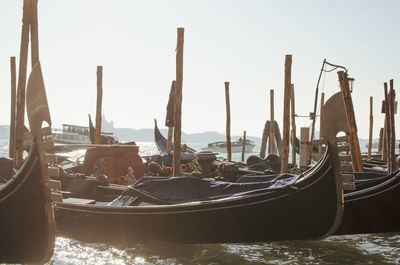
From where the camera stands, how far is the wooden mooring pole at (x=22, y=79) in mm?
7883

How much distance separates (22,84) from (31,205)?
178 inches

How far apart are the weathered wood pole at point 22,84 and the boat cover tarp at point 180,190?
277 cm

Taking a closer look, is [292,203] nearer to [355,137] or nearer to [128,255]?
[128,255]

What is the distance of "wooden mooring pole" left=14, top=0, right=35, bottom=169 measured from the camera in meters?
7.88

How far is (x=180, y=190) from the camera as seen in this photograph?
21.0 ft

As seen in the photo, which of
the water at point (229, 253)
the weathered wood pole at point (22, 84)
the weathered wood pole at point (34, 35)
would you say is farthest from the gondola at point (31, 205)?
the weathered wood pole at point (22, 84)

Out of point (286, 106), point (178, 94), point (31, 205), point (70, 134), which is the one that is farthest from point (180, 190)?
point (70, 134)

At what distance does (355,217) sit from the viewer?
264 inches

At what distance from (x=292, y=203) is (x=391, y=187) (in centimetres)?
200

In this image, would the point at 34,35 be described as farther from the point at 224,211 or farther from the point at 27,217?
the point at 224,211

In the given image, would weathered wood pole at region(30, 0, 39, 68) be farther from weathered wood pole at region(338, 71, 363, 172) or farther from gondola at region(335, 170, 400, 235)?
weathered wood pole at region(338, 71, 363, 172)

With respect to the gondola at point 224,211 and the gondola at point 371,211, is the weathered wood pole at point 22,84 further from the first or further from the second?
the gondola at point 371,211

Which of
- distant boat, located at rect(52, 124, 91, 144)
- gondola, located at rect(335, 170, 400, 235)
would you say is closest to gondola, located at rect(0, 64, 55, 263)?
gondola, located at rect(335, 170, 400, 235)

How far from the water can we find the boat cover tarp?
0.65m
